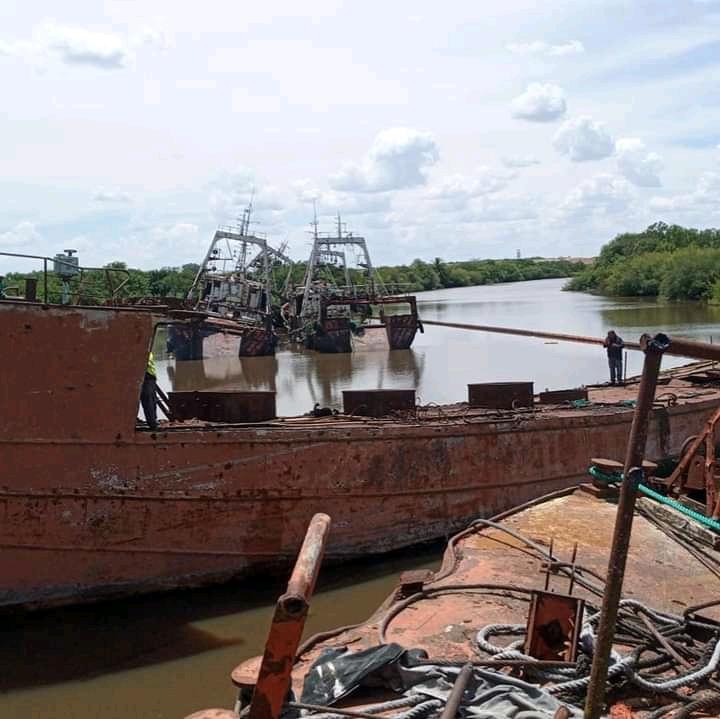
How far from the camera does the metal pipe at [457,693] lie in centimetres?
334

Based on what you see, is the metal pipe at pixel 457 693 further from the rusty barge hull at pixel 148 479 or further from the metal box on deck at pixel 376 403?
the metal box on deck at pixel 376 403

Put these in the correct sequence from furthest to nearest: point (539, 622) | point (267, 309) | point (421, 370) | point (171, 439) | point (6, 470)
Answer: point (267, 309) → point (421, 370) → point (171, 439) → point (6, 470) → point (539, 622)

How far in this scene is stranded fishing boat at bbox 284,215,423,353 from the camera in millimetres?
36344

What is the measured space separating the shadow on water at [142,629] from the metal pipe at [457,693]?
155 inches

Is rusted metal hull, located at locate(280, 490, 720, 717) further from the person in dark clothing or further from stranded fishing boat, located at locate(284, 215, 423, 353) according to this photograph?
stranded fishing boat, located at locate(284, 215, 423, 353)

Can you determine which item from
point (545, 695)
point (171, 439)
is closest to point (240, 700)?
point (545, 695)

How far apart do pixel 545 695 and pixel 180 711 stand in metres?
3.70

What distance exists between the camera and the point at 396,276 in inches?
3930

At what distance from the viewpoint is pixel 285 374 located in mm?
31391

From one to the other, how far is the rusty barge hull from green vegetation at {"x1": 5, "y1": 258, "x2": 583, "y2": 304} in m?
1.19

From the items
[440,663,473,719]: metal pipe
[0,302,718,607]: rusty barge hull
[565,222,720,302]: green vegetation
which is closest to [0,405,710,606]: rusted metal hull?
[0,302,718,607]: rusty barge hull

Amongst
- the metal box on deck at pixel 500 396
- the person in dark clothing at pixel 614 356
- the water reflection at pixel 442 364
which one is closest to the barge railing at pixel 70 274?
the metal box on deck at pixel 500 396

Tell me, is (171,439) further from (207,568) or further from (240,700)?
(240,700)

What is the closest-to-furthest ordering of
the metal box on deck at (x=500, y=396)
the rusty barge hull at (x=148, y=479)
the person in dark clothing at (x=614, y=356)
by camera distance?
the rusty barge hull at (x=148, y=479) → the metal box on deck at (x=500, y=396) → the person in dark clothing at (x=614, y=356)
